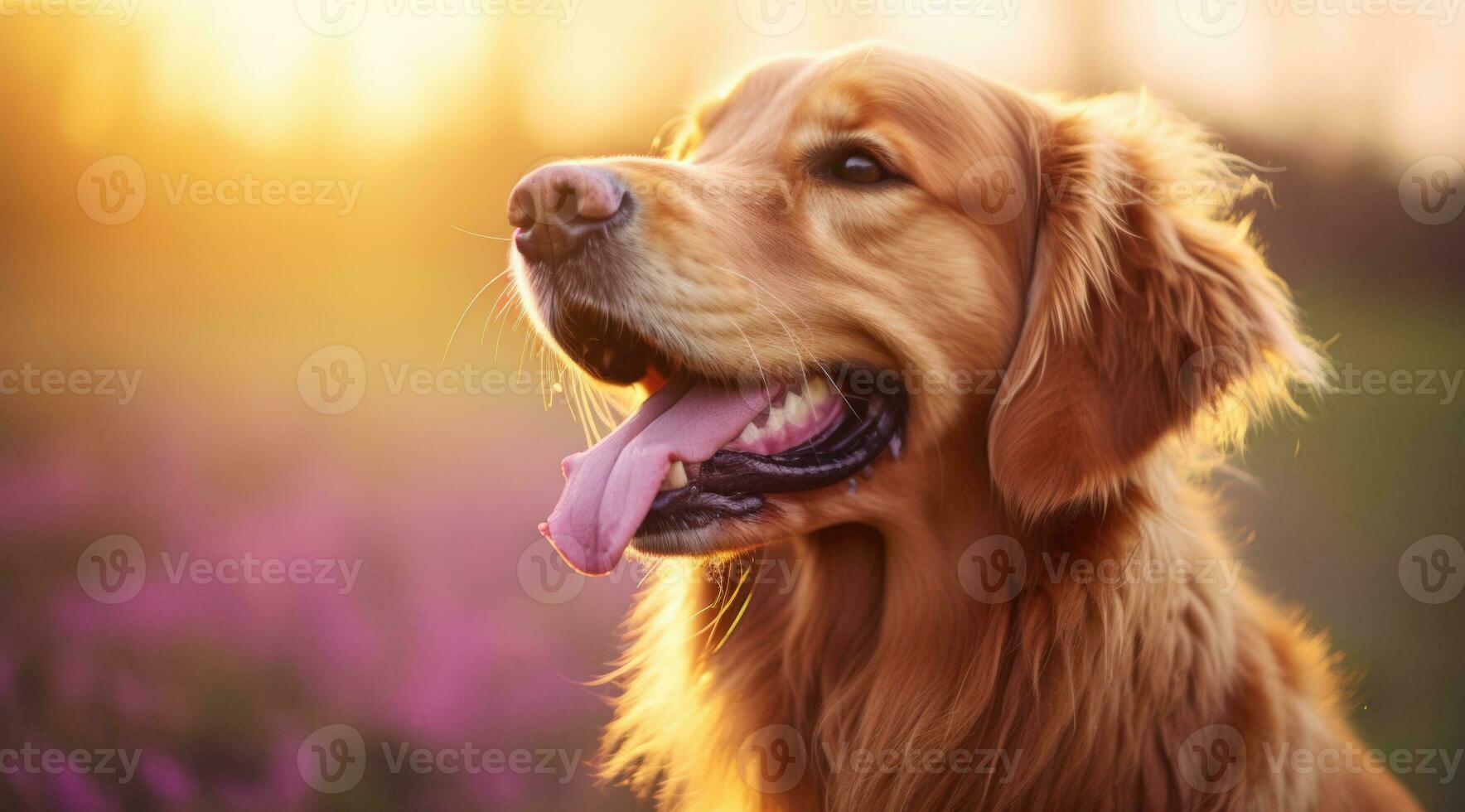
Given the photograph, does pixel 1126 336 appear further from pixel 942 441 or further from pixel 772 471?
pixel 772 471

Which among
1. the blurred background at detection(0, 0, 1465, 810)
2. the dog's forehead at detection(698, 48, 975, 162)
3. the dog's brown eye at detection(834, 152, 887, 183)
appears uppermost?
the dog's forehead at detection(698, 48, 975, 162)

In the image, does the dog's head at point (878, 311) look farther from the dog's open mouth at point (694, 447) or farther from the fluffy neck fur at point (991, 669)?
the fluffy neck fur at point (991, 669)

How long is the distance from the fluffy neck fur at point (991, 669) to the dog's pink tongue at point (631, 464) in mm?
478

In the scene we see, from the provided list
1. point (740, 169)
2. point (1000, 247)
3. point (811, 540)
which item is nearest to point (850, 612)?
point (811, 540)

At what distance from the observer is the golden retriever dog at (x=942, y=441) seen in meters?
2.15

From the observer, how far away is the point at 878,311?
7.53ft

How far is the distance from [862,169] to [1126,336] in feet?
2.44

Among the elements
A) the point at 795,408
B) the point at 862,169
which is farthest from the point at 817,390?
the point at 862,169

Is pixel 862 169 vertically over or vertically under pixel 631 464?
over

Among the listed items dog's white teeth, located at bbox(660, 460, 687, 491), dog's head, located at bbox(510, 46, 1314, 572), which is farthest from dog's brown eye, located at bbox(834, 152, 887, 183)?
dog's white teeth, located at bbox(660, 460, 687, 491)

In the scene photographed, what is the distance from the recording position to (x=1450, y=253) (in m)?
7.48

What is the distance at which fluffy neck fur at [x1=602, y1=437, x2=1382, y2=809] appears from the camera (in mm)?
2154

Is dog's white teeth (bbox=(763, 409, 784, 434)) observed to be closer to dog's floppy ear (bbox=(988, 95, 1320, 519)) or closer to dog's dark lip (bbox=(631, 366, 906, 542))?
dog's dark lip (bbox=(631, 366, 906, 542))

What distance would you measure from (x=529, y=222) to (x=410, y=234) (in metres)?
3.42
